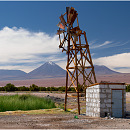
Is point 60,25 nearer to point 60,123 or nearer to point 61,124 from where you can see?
point 60,123

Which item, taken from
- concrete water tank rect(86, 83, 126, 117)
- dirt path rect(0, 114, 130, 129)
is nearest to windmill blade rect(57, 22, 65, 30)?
concrete water tank rect(86, 83, 126, 117)

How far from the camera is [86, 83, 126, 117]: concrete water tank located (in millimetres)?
14773

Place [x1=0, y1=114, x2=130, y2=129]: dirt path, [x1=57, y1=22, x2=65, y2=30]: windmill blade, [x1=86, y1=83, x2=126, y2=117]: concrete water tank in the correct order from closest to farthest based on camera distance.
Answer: [x1=0, y1=114, x2=130, y2=129]: dirt path, [x1=86, y1=83, x2=126, y2=117]: concrete water tank, [x1=57, y1=22, x2=65, y2=30]: windmill blade

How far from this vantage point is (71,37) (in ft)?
57.5

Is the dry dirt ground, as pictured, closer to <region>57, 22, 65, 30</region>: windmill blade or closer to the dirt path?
the dirt path

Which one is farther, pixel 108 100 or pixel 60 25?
pixel 60 25

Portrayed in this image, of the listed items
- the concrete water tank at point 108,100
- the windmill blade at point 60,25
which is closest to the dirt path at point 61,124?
the concrete water tank at point 108,100

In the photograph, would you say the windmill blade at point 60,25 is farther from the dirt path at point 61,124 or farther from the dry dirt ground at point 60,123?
the dirt path at point 61,124

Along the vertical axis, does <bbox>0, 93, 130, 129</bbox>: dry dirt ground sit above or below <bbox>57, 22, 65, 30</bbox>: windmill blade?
below

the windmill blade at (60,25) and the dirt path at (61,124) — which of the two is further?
the windmill blade at (60,25)

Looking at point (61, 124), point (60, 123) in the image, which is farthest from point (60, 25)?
point (61, 124)

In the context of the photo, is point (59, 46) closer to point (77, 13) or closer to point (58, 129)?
point (77, 13)

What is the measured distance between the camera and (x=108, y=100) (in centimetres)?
1484

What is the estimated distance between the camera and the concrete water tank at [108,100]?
48.5 ft
